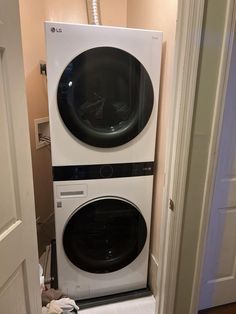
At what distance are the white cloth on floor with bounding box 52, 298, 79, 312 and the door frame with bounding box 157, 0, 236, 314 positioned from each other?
582 mm

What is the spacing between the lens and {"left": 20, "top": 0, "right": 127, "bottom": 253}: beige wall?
1.77m

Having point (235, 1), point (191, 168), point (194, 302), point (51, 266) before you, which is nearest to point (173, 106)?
point (191, 168)

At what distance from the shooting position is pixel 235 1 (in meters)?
0.90

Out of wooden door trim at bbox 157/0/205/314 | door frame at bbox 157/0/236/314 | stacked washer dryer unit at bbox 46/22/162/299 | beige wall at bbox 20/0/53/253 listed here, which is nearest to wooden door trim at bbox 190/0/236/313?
door frame at bbox 157/0/236/314

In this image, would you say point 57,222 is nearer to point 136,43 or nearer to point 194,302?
point 194,302

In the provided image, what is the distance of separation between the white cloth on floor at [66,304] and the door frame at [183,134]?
58 cm

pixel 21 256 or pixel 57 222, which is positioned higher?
pixel 21 256

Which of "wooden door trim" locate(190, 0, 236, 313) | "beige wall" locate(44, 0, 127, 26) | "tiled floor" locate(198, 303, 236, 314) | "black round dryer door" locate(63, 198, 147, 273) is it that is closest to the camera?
"wooden door trim" locate(190, 0, 236, 313)

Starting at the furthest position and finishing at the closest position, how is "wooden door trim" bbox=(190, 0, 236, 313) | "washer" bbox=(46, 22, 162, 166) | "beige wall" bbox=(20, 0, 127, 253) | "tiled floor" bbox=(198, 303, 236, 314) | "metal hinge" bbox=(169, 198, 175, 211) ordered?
1. "beige wall" bbox=(20, 0, 127, 253)
2. "tiled floor" bbox=(198, 303, 236, 314)
3. "washer" bbox=(46, 22, 162, 166)
4. "metal hinge" bbox=(169, 198, 175, 211)
5. "wooden door trim" bbox=(190, 0, 236, 313)

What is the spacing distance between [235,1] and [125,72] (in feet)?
2.12

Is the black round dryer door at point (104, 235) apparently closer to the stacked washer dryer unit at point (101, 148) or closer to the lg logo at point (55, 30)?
the stacked washer dryer unit at point (101, 148)

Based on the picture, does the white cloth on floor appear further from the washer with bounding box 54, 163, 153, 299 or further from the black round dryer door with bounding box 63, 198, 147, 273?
the black round dryer door with bounding box 63, 198, 147, 273

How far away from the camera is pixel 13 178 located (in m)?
0.91

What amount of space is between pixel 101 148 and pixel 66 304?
1031 mm
